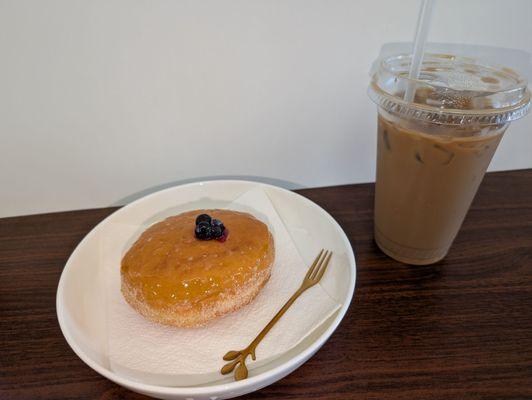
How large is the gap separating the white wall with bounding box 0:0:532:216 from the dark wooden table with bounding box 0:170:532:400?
0.50 feet

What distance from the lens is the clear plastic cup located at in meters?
0.63

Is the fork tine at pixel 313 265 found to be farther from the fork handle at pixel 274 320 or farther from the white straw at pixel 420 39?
the white straw at pixel 420 39

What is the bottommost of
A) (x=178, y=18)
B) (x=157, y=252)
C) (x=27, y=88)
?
(x=157, y=252)

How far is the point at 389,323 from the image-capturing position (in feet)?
2.21

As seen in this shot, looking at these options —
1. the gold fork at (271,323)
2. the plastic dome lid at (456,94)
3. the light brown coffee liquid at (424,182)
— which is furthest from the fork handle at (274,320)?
the plastic dome lid at (456,94)

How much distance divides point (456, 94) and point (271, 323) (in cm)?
48

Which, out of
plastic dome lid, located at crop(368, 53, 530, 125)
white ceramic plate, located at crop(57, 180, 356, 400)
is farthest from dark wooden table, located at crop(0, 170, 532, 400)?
plastic dome lid, located at crop(368, 53, 530, 125)

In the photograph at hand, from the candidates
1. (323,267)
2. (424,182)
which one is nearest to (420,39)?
(424,182)

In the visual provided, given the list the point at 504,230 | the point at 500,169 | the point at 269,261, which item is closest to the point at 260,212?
the point at 269,261

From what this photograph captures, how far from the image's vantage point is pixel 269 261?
0.72 metres

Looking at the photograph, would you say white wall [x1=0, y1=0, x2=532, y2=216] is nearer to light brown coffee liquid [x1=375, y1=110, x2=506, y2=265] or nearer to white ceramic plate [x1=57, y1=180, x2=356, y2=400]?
white ceramic plate [x1=57, y1=180, x2=356, y2=400]

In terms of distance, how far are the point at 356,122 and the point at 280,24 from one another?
0.30 m

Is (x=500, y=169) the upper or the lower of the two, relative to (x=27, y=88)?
lower

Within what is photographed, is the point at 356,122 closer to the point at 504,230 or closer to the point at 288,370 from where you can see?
the point at 504,230
